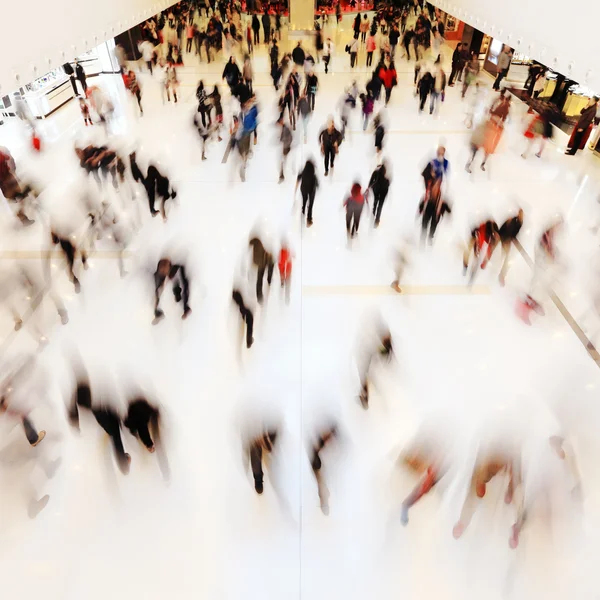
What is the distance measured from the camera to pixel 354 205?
677 cm

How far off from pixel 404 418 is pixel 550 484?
1.45 metres

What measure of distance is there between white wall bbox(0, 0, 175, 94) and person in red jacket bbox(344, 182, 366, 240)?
425 cm

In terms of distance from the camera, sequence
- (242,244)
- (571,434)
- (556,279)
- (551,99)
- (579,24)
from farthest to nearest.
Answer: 1. (551,99)
2. (242,244)
3. (556,279)
4. (579,24)
5. (571,434)

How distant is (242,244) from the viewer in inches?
288

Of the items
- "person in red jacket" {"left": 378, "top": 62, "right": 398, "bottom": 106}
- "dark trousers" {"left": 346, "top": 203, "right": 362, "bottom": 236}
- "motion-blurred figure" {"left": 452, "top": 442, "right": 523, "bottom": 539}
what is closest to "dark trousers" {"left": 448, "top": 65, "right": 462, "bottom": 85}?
"person in red jacket" {"left": 378, "top": 62, "right": 398, "bottom": 106}

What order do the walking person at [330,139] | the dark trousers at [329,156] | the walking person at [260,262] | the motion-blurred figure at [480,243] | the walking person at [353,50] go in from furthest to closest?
1. the walking person at [353,50]
2. the dark trousers at [329,156]
3. the walking person at [330,139]
4. the motion-blurred figure at [480,243]
5. the walking person at [260,262]

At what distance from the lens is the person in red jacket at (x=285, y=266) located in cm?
577

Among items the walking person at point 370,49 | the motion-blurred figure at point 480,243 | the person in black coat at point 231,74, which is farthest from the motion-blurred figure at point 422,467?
the walking person at point 370,49

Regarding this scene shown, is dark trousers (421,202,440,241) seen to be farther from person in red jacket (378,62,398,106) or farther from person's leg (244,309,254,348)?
person in red jacket (378,62,398,106)

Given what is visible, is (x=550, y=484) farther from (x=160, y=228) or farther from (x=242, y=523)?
(x=160, y=228)

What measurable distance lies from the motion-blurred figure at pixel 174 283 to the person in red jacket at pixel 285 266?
4.01ft

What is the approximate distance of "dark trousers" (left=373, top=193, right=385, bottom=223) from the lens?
717 cm

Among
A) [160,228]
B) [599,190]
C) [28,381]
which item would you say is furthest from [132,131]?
[599,190]

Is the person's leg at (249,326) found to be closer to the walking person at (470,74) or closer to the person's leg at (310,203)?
the person's leg at (310,203)
